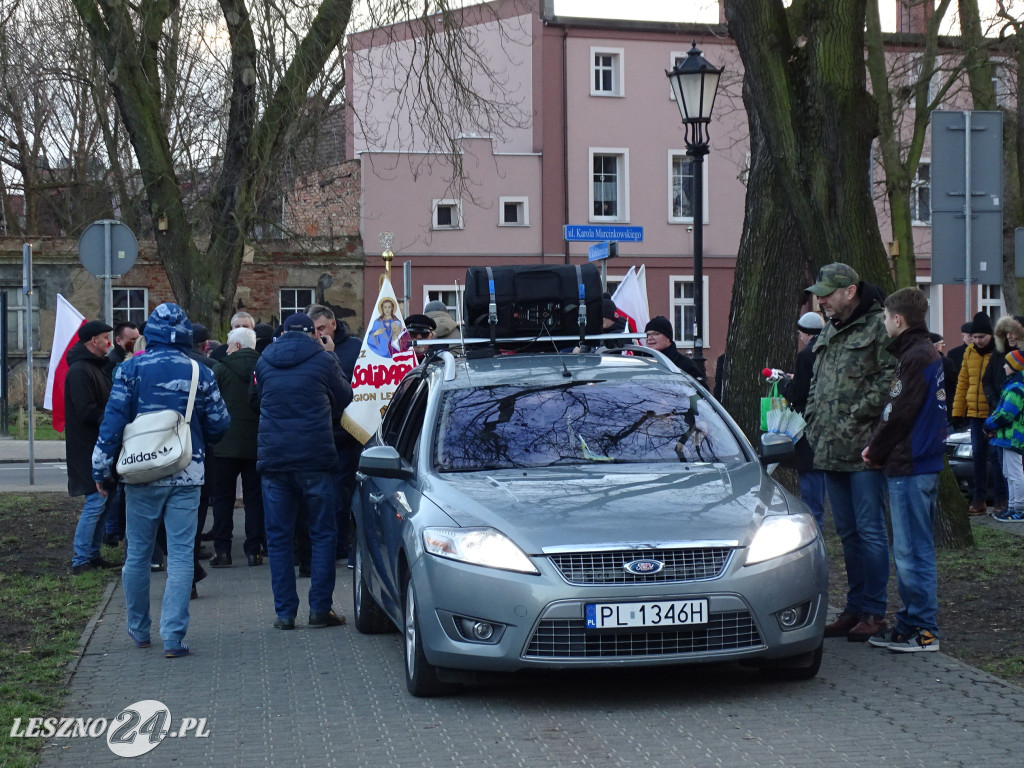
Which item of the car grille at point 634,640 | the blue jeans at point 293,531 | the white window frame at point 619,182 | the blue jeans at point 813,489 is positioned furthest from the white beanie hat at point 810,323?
the white window frame at point 619,182

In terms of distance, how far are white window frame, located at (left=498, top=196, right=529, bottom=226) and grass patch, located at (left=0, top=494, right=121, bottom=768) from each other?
2816 cm

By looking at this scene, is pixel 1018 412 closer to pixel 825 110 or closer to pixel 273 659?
pixel 825 110

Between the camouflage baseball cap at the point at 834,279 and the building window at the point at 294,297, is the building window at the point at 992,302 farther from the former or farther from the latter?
the camouflage baseball cap at the point at 834,279

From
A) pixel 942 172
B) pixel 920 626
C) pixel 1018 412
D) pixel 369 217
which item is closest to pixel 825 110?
pixel 942 172

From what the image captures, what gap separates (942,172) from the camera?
1124 cm

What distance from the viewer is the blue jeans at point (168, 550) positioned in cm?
820

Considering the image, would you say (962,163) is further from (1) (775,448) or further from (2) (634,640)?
(2) (634,640)

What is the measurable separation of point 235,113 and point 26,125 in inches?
995

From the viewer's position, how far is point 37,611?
384 inches

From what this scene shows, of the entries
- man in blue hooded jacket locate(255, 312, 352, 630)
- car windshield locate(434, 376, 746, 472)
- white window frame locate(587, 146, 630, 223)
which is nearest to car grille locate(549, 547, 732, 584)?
car windshield locate(434, 376, 746, 472)

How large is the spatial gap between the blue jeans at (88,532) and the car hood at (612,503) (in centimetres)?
523

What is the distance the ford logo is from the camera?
6316 millimetres

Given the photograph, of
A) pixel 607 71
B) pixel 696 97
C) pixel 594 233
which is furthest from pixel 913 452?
pixel 607 71

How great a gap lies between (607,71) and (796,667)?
39.1 m
